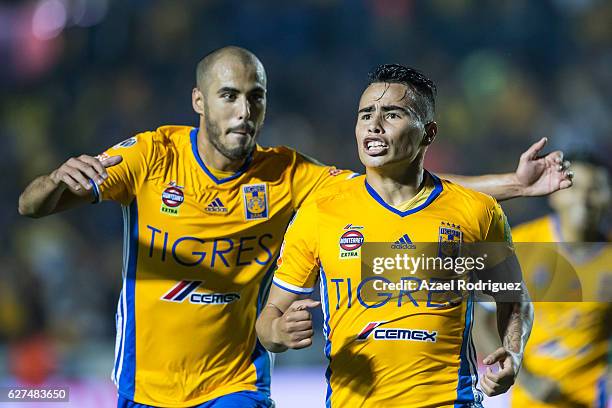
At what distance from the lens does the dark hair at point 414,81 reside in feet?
12.3

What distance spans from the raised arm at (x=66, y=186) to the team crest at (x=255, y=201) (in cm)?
68

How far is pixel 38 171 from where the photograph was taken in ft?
33.0

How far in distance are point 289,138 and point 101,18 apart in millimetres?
2767

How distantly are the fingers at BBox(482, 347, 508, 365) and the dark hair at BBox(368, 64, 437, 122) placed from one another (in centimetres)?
102

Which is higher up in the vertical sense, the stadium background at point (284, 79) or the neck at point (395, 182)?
the stadium background at point (284, 79)

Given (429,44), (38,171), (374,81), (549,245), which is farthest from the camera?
(429,44)

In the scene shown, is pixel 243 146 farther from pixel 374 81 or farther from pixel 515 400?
pixel 515 400

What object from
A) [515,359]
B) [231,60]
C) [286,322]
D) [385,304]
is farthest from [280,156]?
[515,359]

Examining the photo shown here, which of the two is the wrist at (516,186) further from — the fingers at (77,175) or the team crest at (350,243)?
the fingers at (77,175)

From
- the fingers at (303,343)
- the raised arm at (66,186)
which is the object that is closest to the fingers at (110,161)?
the raised arm at (66,186)

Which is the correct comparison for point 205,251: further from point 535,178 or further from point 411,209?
point 535,178

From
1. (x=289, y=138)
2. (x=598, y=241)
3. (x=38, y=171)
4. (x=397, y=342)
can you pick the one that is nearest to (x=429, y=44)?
(x=289, y=138)

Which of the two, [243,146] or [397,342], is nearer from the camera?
[397,342]

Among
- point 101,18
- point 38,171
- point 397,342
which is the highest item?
point 101,18
